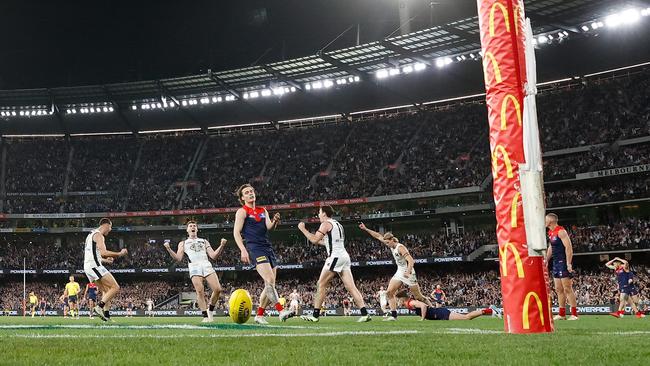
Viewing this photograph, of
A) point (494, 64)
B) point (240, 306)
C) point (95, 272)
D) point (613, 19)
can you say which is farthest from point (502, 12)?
point (613, 19)

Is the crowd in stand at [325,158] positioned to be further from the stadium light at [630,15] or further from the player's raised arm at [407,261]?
the player's raised arm at [407,261]

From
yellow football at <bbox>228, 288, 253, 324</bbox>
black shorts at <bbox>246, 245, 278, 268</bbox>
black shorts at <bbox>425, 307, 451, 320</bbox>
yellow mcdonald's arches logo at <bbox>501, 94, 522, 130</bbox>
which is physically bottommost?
black shorts at <bbox>425, 307, 451, 320</bbox>

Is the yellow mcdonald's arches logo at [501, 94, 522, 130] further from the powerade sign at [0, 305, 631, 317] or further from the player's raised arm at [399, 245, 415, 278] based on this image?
the powerade sign at [0, 305, 631, 317]

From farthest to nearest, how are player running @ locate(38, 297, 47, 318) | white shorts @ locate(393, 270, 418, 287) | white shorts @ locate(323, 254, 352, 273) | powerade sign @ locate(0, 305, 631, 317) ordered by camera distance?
1. player running @ locate(38, 297, 47, 318)
2. powerade sign @ locate(0, 305, 631, 317)
3. white shorts @ locate(393, 270, 418, 287)
4. white shorts @ locate(323, 254, 352, 273)

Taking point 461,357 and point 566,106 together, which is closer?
point 461,357

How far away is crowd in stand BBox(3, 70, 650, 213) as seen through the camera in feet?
143

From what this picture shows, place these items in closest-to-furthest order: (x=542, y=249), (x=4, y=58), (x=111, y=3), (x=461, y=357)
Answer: (x=461, y=357)
(x=542, y=249)
(x=111, y=3)
(x=4, y=58)

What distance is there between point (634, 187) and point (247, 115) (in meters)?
32.6

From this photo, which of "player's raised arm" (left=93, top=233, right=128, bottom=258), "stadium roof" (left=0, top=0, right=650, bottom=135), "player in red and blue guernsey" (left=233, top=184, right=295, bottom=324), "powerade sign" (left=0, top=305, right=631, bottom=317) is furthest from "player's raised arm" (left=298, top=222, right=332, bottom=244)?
"stadium roof" (left=0, top=0, right=650, bottom=135)

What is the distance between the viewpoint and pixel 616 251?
3766 cm

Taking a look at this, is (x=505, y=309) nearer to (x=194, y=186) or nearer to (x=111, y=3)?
(x=111, y=3)

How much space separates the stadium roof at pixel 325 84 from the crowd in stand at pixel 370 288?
1499 centimetres

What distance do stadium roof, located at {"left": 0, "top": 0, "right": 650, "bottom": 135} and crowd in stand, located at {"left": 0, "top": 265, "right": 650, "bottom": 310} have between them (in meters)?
15.0

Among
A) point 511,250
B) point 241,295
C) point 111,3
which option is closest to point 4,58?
point 111,3
